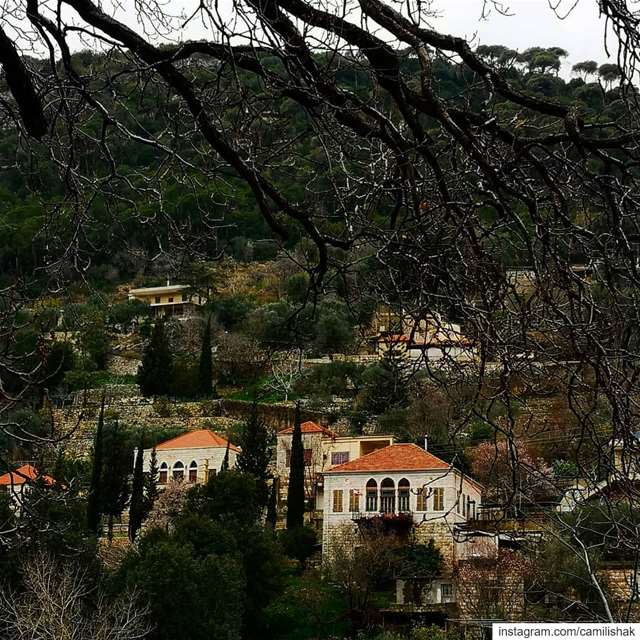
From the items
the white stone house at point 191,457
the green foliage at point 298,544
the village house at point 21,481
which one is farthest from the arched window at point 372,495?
the village house at point 21,481

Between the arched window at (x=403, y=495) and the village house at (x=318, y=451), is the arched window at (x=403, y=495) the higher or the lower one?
the lower one

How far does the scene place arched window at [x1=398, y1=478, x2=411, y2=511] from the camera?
28.2 metres

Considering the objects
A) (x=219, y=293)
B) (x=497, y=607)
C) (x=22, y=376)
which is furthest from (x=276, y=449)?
(x=22, y=376)

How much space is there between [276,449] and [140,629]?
19950 mm

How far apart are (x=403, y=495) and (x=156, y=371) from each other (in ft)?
67.8

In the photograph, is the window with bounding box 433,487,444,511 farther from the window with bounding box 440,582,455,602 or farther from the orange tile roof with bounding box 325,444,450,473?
the window with bounding box 440,582,455,602

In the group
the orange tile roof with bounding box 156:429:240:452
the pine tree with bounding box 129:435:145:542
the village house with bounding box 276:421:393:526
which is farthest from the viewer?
the orange tile roof with bounding box 156:429:240:452

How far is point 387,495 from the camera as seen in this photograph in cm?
2892

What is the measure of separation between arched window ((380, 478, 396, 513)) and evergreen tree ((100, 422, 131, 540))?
758 cm

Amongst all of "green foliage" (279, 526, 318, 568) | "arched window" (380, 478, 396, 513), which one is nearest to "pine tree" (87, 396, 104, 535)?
"green foliage" (279, 526, 318, 568)

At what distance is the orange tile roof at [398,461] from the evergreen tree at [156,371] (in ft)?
60.0

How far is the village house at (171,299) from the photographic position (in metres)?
61.2

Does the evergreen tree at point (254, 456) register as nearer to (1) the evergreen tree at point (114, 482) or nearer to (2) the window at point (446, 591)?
(1) the evergreen tree at point (114, 482)

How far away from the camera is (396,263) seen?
2383 millimetres
